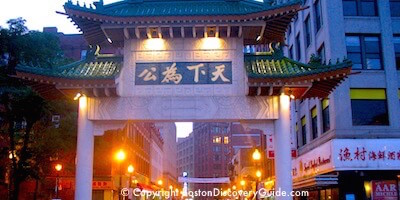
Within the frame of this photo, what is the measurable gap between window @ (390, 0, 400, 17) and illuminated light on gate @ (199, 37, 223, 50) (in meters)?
15.3

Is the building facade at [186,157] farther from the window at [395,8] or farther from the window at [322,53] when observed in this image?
the window at [395,8]

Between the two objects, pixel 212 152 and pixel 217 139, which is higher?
pixel 217 139

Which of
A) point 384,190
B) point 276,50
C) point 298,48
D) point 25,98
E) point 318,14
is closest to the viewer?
point 276,50

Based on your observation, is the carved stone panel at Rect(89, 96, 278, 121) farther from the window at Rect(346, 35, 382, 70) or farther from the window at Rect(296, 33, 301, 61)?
the window at Rect(296, 33, 301, 61)

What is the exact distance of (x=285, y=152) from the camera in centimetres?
1672

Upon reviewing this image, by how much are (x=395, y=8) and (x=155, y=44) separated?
17300 millimetres

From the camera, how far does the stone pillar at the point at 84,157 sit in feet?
54.7

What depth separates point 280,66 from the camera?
17.7m

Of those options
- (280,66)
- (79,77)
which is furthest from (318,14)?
(79,77)

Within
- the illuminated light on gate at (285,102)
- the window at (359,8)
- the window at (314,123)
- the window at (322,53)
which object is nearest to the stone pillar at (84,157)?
the illuminated light on gate at (285,102)

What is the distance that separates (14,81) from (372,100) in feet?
64.4

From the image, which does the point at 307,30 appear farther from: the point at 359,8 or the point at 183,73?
the point at 183,73

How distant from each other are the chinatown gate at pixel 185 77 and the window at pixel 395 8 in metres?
13.1

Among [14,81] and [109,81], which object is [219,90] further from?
[14,81]
